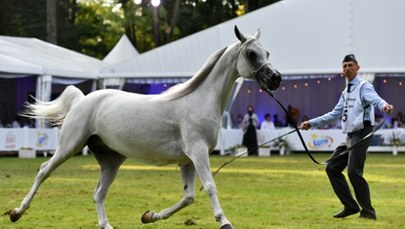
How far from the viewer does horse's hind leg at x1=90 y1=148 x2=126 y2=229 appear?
8.58 metres

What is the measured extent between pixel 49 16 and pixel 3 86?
6369mm

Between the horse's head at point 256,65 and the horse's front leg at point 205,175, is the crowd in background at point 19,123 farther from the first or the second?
the horse's front leg at point 205,175

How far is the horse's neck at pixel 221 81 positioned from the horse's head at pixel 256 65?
12cm

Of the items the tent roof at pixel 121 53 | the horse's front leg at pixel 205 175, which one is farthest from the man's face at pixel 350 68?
the tent roof at pixel 121 53

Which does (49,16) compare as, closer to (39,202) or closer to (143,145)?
(39,202)

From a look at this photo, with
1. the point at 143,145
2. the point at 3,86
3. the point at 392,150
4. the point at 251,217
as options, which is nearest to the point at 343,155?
the point at 251,217

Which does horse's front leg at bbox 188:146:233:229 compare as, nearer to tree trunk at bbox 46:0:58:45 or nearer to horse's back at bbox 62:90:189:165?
horse's back at bbox 62:90:189:165

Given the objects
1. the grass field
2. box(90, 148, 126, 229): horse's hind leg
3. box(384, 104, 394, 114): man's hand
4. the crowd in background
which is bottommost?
the crowd in background

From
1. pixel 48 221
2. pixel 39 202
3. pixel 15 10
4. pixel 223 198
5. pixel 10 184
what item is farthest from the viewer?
pixel 15 10

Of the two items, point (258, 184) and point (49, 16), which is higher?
point (49, 16)

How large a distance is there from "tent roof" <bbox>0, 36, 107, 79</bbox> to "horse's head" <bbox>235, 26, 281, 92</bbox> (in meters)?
17.6

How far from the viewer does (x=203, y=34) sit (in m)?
29.1

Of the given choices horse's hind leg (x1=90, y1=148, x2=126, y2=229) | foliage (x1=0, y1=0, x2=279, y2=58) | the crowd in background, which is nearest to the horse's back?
horse's hind leg (x1=90, y1=148, x2=126, y2=229)

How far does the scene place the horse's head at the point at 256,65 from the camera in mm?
7692
